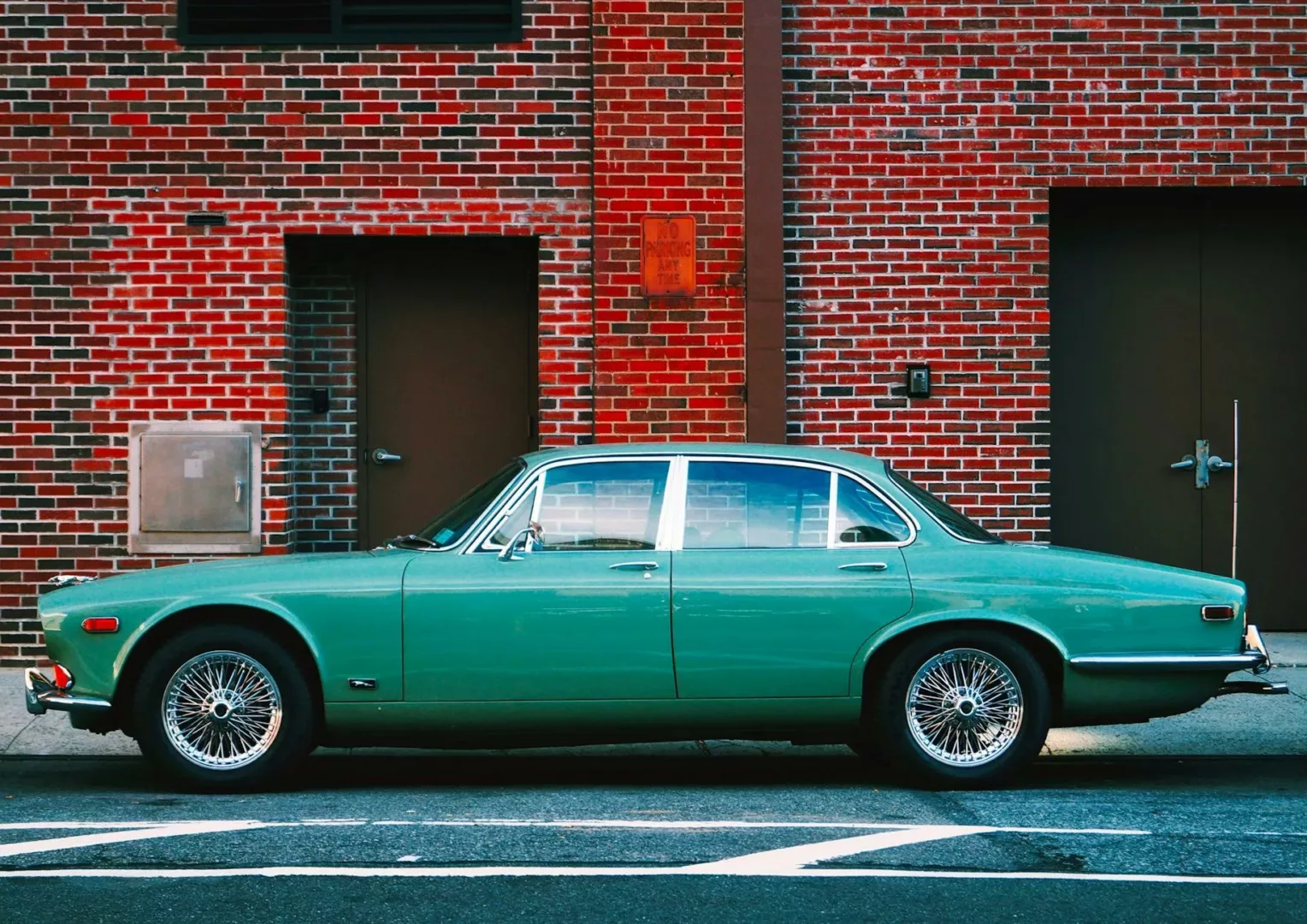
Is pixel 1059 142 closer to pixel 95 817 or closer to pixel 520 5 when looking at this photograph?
pixel 520 5

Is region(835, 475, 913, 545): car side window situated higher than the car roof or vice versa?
the car roof

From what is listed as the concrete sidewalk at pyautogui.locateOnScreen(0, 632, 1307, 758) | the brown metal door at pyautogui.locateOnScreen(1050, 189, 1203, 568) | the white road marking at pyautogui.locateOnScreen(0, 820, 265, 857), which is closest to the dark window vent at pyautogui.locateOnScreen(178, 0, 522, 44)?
the brown metal door at pyautogui.locateOnScreen(1050, 189, 1203, 568)

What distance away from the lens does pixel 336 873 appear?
5172mm

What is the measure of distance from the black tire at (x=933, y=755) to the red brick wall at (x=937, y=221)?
3.83 m

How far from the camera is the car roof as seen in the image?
276 inches

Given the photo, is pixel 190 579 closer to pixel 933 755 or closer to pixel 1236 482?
pixel 933 755

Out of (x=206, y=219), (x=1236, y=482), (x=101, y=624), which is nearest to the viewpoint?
(x=101, y=624)

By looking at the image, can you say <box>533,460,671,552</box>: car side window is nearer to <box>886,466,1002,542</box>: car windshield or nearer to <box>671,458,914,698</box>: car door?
<box>671,458,914,698</box>: car door

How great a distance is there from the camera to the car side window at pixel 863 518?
687 cm

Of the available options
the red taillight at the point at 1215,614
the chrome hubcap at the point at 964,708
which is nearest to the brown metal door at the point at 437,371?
the chrome hubcap at the point at 964,708

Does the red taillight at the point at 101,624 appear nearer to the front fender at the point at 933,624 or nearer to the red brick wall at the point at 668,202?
the front fender at the point at 933,624

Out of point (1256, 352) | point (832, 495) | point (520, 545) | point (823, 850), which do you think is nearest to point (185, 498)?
point (520, 545)

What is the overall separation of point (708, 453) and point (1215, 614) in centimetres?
222

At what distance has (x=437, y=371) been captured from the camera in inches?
422
